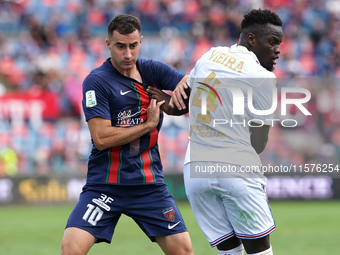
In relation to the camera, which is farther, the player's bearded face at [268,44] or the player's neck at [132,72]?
the player's neck at [132,72]

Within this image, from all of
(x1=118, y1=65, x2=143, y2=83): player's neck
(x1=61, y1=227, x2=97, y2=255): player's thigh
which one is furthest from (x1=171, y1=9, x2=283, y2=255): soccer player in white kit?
(x1=61, y1=227, x2=97, y2=255): player's thigh

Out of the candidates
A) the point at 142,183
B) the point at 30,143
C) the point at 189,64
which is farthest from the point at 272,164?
the point at 142,183

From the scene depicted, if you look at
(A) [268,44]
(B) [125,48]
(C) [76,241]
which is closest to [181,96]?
(B) [125,48]

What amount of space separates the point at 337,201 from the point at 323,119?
7.24ft

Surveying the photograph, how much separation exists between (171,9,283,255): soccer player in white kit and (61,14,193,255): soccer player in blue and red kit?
21.1 inches

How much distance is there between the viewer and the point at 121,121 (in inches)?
184

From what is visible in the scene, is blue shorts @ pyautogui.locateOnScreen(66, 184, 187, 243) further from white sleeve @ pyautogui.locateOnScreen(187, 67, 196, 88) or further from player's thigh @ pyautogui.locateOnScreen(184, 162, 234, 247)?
white sleeve @ pyautogui.locateOnScreen(187, 67, 196, 88)

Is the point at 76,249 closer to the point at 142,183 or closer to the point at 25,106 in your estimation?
the point at 142,183

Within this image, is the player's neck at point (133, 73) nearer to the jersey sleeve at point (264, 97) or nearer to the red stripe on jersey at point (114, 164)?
the red stripe on jersey at point (114, 164)

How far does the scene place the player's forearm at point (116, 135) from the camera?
14.8 feet

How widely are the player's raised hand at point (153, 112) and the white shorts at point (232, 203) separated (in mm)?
605

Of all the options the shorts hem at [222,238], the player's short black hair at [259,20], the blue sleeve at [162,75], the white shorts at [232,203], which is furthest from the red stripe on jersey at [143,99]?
the shorts hem at [222,238]

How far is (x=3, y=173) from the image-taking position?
13672 millimetres

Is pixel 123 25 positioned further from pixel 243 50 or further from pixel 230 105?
pixel 230 105
